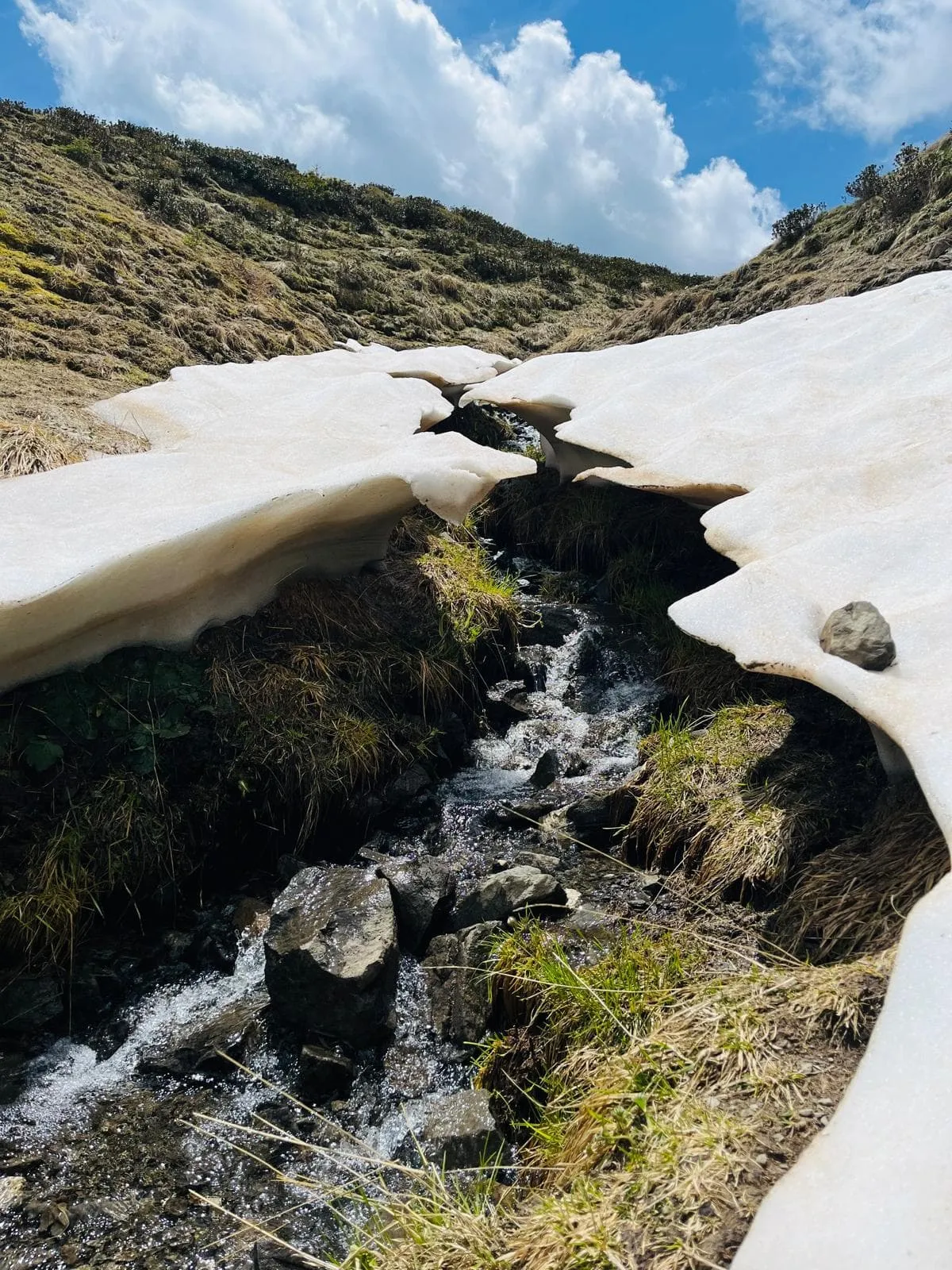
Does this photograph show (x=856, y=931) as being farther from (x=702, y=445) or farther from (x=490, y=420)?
(x=490, y=420)

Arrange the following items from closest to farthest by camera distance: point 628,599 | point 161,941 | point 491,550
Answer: point 161,941 → point 628,599 → point 491,550

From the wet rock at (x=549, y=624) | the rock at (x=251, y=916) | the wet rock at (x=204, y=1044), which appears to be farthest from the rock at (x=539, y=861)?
the wet rock at (x=549, y=624)

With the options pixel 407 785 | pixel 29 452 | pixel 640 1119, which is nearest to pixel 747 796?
pixel 407 785

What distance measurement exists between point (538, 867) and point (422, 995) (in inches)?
48.1

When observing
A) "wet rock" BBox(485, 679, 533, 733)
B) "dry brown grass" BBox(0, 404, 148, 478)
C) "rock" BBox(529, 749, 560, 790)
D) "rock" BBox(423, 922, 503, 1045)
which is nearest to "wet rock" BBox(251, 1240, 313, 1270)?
"rock" BBox(423, 922, 503, 1045)

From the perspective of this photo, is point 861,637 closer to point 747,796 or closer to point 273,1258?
point 747,796

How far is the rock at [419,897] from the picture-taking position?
5.00 meters

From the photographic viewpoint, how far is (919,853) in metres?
4.09

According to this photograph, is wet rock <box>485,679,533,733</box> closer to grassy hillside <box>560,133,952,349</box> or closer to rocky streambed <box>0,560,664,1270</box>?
rocky streambed <box>0,560,664,1270</box>

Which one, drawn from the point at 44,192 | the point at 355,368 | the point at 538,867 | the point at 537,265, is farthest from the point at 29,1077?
the point at 537,265

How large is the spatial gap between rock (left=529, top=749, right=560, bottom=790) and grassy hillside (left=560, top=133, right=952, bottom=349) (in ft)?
30.1

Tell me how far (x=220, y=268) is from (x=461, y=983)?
54.1 feet

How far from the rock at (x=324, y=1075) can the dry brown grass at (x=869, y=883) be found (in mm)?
2377

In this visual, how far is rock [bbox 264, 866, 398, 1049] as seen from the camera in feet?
14.2
